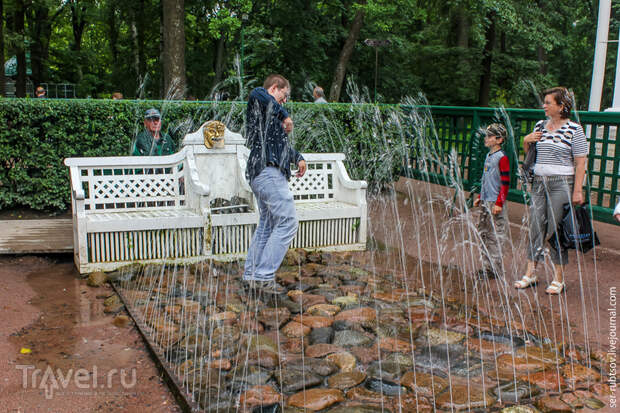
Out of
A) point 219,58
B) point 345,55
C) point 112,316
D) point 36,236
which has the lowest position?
point 112,316

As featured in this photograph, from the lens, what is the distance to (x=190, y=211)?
6875mm

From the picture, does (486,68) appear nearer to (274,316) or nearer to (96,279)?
(96,279)

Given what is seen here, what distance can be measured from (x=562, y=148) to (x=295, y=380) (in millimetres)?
3271

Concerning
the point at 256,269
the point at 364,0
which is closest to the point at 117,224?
the point at 256,269

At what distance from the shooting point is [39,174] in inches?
361

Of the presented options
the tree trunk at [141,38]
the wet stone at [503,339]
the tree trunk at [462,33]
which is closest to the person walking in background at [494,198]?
the wet stone at [503,339]

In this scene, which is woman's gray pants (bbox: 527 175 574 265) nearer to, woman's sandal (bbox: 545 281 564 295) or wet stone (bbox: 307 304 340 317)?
woman's sandal (bbox: 545 281 564 295)

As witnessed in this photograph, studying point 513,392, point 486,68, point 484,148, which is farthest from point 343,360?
point 486,68

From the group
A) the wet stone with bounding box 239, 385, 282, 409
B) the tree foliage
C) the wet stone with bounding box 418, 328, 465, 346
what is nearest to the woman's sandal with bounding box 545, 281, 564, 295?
the wet stone with bounding box 418, 328, 465, 346

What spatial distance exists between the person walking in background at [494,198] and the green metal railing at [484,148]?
1505 mm

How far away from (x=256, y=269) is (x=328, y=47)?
69.3ft

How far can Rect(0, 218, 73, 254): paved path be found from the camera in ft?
22.3

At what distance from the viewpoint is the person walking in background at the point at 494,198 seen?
592cm

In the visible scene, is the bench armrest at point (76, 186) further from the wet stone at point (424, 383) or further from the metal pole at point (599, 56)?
the metal pole at point (599, 56)
